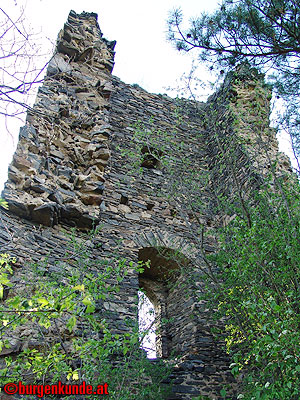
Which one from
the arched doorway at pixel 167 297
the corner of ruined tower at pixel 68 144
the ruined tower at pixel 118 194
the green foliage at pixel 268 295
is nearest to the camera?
the green foliage at pixel 268 295

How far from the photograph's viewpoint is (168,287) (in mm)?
5738

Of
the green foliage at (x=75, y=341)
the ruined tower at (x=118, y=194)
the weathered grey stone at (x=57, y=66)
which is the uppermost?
the weathered grey stone at (x=57, y=66)

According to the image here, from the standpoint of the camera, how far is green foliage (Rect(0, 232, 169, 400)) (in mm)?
2703

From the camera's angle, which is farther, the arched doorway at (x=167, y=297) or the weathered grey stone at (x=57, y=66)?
Answer: the weathered grey stone at (x=57, y=66)

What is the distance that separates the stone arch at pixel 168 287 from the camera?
16.9 feet

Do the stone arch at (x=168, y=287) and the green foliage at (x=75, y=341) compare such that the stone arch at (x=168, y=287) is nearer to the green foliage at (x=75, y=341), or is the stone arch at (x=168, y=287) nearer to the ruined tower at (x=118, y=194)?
the ruined tower at (x=118, y=194)

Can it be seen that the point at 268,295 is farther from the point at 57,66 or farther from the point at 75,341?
the point at 57,66

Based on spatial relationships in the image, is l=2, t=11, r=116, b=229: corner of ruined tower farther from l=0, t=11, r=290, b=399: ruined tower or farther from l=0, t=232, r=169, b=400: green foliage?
l=0, t=232, r=169, b=400: green foliage

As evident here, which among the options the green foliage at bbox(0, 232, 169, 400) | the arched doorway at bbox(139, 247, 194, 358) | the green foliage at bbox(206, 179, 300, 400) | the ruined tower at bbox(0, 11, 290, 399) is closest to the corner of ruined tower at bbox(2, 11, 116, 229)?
the ruined tower at bbox(0, 11, 290, 399)

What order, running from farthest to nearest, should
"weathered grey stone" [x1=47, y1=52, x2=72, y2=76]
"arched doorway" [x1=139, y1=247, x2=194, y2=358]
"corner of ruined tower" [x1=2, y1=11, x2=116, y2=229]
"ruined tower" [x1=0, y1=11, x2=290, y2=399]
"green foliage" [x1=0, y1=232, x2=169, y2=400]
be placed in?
1. "weathered grey stone" [x1=47, y1=52, x2=72, y2=76]
2. "arched doorway" [x1=139, y1=247, x2=194, y2=358]
3. "corner of ruined tower" [x1=2, y1=11, x2=116, y2=229]
4. "ruined tower" [x1=0, y1=11, x2=290, y2=399]
5. "green foliage" [x1=0, y1=232, x2=169, y2=400]

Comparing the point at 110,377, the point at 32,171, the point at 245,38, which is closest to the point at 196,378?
the point at 110,377

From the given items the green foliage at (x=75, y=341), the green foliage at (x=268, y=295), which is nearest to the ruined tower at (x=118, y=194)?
the green foliage at (x=75, y=341)

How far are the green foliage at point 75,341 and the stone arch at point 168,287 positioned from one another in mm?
1144

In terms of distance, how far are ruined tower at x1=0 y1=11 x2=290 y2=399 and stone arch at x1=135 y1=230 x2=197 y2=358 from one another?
2cm
